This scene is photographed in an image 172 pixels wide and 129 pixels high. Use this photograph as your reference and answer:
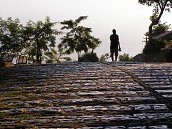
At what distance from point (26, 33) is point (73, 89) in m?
29.3

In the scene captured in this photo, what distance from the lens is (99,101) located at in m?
5.89

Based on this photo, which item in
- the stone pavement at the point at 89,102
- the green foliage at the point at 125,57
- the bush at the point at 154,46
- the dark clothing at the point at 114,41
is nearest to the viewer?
the stone pavement at the point at 89,102

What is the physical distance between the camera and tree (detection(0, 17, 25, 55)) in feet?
115

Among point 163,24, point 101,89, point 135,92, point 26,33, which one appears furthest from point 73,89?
point 163,24

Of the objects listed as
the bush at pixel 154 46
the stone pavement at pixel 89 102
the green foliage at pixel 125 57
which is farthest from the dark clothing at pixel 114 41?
the green foliage at pixel 125 57

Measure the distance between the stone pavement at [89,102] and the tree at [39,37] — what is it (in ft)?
89.6

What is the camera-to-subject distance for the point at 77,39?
3694 centimetres

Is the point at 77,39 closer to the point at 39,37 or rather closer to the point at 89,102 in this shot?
the point at 39,37

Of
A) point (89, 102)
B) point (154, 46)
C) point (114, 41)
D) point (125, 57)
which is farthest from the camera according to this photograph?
point (125, 57)

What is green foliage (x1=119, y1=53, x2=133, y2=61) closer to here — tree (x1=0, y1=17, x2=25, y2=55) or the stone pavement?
tree (x1=0, y1=17, x2=25, y2=55)

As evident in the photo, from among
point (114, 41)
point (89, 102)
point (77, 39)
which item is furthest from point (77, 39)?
point (89, 102)

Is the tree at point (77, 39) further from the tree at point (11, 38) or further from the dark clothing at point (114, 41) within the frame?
the dark clothing at point (114, 41)

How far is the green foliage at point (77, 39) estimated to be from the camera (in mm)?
36438

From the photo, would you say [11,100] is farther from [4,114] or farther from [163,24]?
[163,24]
